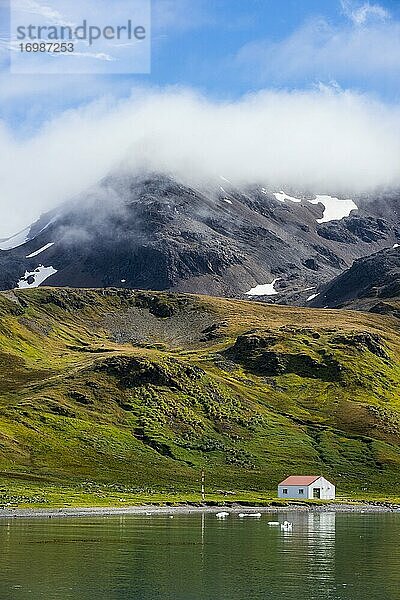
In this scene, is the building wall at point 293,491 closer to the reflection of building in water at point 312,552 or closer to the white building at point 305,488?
the white building at point 305,488

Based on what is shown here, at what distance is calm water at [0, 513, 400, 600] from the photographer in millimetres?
63719

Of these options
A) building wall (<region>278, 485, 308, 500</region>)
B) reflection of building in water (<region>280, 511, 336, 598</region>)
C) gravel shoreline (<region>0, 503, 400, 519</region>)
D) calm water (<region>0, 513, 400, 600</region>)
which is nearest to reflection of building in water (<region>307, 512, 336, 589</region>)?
reflection of building in water (<region>280, 511, 336, 598</region>)

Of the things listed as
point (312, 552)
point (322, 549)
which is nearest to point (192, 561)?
point (312, 552)

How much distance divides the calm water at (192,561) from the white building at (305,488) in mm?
64663

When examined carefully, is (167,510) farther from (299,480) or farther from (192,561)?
(192,561)

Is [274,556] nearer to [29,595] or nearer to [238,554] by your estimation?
[238,554]

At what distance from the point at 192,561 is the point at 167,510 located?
246 ft

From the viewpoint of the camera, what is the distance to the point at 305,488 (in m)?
190

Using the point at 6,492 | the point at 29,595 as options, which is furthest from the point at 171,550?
the point at 6,492

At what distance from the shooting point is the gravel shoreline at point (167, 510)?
442ft

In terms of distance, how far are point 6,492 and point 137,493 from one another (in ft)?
90.4

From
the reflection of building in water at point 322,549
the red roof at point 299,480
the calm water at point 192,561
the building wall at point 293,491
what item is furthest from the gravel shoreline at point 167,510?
→ the reflection of building in water at point 322,549

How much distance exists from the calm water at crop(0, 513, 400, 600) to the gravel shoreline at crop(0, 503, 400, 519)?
10463 mm

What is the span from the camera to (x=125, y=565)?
251ft
